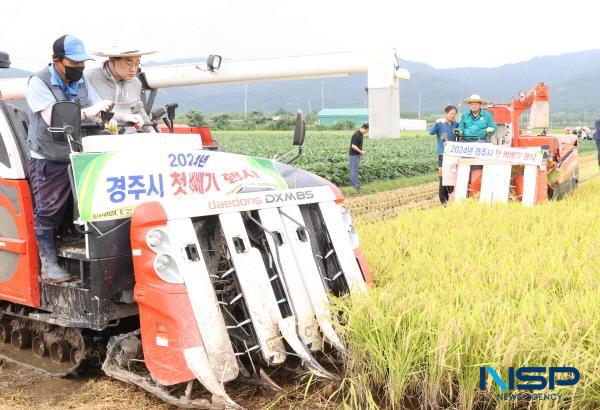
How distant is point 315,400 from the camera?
3926 millimetres

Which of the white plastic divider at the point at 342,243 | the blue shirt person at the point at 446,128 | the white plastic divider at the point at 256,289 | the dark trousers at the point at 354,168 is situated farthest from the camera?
the dark trousers at the point at 354,168

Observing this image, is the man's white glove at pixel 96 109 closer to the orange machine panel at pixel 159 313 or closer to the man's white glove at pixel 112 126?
the man's white glove at pixel 112 126

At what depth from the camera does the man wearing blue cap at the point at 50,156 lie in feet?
15.2

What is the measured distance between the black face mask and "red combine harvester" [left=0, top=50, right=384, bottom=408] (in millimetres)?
→ 332

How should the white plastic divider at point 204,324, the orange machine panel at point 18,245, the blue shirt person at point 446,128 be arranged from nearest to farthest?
the white plastic divider at point 204,324, the orange machine panel at point 18,245, the blue shirt person at point 446,128

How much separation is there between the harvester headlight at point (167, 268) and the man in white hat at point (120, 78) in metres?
1.35

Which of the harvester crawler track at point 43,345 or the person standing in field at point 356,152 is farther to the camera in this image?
the person standing in field at point 356,152

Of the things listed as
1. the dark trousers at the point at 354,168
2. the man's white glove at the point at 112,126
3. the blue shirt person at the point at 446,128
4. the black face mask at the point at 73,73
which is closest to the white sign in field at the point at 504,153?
the blue shirt person at the point at 446,128

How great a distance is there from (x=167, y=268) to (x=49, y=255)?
1081 mm

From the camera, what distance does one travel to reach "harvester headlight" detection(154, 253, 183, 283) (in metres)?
3.96

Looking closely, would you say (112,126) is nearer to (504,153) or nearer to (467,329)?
(467,329)

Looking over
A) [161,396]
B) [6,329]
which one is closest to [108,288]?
[161,396]

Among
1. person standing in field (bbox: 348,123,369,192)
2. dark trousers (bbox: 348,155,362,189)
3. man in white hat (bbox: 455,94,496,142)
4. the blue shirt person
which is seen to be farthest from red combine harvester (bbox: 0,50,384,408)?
dark trousers (bbox: 348,155,362,189)

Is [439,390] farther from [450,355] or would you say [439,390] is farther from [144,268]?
[144,268]
